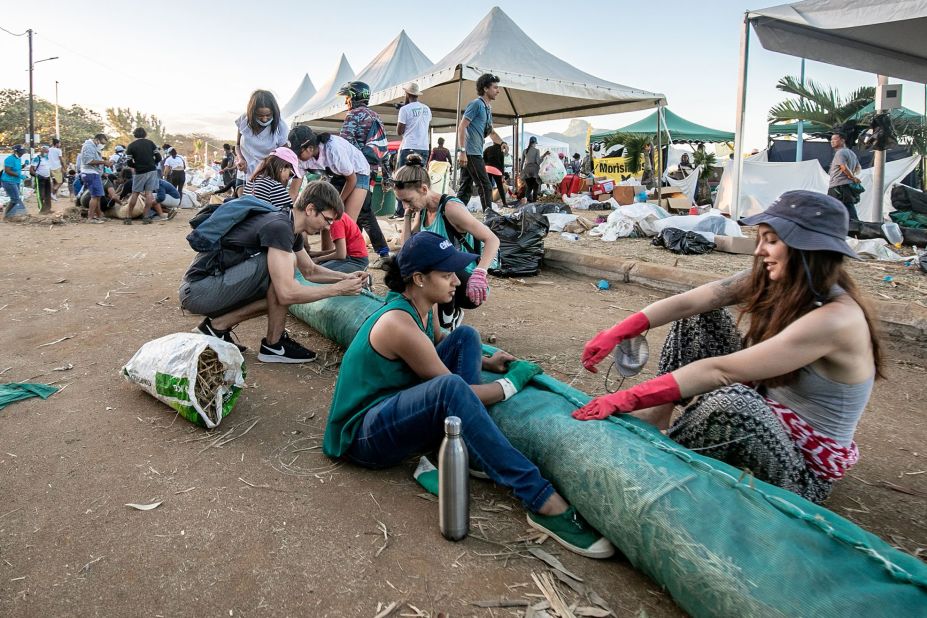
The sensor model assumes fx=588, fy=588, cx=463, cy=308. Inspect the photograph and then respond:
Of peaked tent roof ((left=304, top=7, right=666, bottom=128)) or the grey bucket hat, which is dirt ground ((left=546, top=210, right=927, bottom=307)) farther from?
peaked tent roof ((left=304, top=7, right=666, bottom=128))

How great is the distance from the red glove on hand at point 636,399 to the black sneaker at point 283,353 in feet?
7.15

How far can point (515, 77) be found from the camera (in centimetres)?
1102

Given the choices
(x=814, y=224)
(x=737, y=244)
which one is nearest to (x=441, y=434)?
(x=814, y=224)

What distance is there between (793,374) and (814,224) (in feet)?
1.67

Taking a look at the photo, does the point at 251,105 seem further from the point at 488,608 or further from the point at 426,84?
the point at 426,84

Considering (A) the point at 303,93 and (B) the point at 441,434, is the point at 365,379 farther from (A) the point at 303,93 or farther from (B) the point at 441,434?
(A) the point at 303,93

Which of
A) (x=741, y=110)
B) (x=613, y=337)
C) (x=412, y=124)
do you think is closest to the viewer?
(x=613, y=337)

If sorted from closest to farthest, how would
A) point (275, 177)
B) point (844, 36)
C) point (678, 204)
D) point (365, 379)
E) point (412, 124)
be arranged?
1. point (365, 379)
2. point (275, 177)
3. point (844, 36)
4. point (412, 124)
5. point (678, 204)

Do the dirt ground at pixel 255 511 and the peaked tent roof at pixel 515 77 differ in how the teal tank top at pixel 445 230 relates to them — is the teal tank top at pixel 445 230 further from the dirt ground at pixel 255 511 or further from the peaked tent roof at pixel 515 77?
the peaked tent roof at pixel 515 77

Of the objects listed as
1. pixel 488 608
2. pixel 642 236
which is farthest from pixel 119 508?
pixel 642 236

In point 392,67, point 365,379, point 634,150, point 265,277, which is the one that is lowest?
point 365,379

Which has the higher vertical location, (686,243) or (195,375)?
(686,243)

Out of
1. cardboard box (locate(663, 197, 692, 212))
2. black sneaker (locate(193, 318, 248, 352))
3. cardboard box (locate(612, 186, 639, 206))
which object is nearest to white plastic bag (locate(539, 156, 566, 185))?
cardboard box (locate(612, 186, 639, 206))

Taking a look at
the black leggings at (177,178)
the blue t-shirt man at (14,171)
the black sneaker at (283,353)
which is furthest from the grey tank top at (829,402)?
the black leggings at (177,178)
